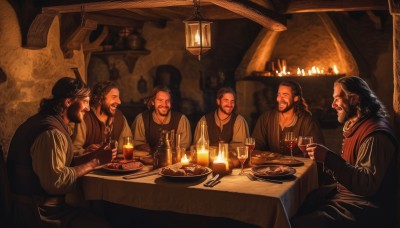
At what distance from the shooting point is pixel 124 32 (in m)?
8.37

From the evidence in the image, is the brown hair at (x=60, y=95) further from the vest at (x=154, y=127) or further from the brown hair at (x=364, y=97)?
the brown hair at (x=364, y=97)

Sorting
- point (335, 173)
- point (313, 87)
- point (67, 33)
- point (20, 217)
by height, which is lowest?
point (20, 217)

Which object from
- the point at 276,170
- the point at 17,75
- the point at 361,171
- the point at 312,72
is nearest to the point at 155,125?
the point at 17,75

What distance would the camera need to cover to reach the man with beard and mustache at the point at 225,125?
580cm

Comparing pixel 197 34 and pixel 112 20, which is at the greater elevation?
pixel 112 20

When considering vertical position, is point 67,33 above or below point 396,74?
above

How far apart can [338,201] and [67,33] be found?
4500mm

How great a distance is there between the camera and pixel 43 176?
3461 millimetres

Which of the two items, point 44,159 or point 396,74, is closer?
point 44,159

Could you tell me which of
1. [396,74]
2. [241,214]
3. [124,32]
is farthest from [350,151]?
[124,32]

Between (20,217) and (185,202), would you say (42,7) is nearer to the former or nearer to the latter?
(20,217)

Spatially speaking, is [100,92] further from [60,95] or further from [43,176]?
[43,176]

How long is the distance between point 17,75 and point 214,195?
10.8 feet

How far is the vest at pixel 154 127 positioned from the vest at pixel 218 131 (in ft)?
1.44
